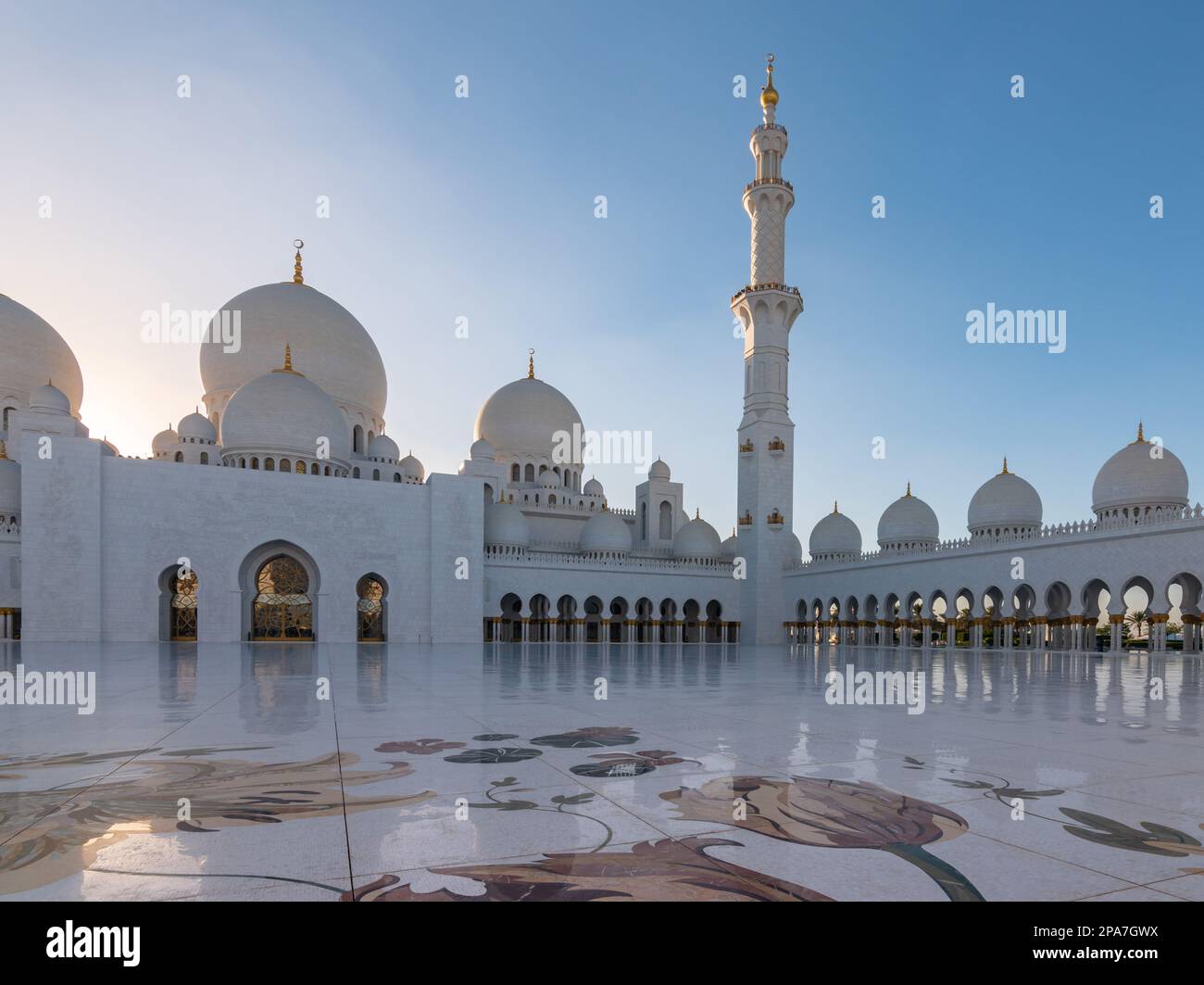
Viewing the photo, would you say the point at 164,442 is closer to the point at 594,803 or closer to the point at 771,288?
the point at 771,288

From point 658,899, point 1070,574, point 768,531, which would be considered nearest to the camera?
point 658,899

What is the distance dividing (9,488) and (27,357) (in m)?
6.07

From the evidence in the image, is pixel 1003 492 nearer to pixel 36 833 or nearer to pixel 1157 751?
pixel 1157 751

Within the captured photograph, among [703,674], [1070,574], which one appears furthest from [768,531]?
[703,674]

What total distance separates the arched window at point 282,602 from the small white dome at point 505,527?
7558mm

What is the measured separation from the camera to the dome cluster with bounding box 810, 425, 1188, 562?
2192cm

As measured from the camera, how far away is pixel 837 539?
32219 mm

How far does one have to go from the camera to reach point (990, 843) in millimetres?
2225

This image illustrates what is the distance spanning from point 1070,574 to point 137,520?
85.0 ft

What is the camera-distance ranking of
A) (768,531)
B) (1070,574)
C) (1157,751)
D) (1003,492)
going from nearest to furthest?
(1157,751) → (1070,574) → (1003,492) → (768,531)

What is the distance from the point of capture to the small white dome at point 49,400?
25.2 m

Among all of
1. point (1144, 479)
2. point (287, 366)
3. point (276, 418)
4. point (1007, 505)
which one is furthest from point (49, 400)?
point (1144, 479)

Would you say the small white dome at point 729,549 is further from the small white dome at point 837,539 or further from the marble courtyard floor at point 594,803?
the marble courtyard floor at point 594,803

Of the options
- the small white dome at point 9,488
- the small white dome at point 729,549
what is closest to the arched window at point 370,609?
the small white dome at point 9,488
